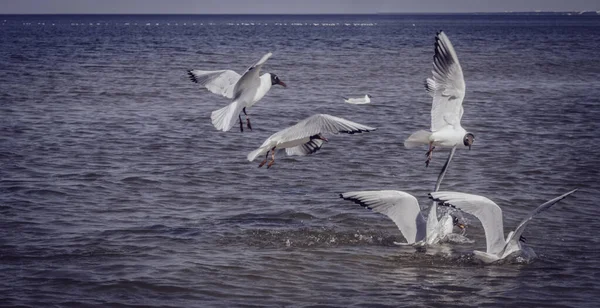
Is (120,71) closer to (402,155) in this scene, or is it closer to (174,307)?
(402,155)

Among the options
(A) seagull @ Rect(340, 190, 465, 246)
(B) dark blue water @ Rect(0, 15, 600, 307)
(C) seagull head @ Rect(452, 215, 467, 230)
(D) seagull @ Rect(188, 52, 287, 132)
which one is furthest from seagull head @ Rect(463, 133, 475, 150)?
(D) seagull @ Rect(188, 52, 287, 132)

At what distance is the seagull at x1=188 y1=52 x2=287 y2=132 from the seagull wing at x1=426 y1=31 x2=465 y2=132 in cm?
182

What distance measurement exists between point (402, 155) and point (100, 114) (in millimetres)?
8058

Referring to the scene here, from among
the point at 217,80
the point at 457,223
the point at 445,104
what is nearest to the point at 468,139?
the point at 445,104

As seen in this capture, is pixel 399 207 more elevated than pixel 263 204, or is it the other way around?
pixel 399 207

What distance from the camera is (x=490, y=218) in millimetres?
8461

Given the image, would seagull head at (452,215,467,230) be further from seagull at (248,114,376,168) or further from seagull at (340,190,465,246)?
seagull at (248,114,376,168)

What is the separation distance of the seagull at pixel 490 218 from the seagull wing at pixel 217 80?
120 inches

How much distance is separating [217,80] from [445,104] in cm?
276

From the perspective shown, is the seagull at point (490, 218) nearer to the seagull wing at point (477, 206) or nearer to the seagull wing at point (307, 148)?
the seagull wing at point (477, 206)

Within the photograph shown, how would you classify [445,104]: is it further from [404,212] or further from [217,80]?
[217,80]

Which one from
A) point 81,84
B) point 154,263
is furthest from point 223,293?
point 81,84

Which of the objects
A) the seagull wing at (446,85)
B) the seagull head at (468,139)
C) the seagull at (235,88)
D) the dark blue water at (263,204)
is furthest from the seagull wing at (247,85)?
the seagull head at (468,139)

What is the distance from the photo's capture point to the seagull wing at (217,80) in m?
10.3
